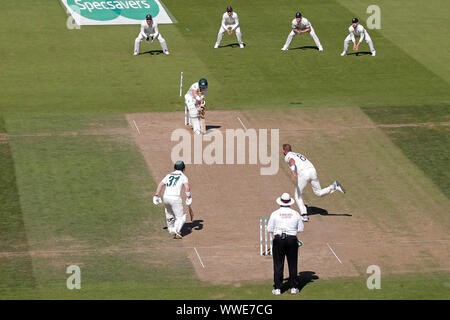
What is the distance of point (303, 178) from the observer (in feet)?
86.6

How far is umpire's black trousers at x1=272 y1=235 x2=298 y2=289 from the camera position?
21.5 metres

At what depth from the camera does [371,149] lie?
3186 centimetres

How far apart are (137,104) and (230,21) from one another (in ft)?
26.9

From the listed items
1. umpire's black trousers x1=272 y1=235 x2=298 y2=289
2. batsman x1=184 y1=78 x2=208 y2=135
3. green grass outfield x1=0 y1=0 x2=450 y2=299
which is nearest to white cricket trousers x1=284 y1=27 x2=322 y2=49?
green grass outfield x1=0 y1=0 x2=450 y2=299

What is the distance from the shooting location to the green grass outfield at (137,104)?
75.0 ft

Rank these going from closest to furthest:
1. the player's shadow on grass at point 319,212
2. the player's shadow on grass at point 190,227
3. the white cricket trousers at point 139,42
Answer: the player's shadow on grass at point 190,227 → the player's shadow on grass at point 319,212 → the white cricket trousers at point 139,42

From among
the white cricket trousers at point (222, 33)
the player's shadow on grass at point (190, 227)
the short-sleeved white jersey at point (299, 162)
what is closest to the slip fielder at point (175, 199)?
the player's shadow on grass at point (190, 227)

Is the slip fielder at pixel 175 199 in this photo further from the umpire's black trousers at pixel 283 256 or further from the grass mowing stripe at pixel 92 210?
the umpire's black trousers at pixel 283 256

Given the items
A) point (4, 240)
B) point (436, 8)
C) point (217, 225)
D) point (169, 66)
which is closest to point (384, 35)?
point (436, 8)

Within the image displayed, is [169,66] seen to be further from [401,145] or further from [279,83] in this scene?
[401,145]

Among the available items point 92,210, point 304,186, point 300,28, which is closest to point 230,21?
point 300,28

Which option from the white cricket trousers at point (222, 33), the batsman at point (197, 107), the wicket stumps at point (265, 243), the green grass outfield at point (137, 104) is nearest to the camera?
the green grass outfield at point (137, 104)

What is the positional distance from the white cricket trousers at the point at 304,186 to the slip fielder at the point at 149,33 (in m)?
16.8

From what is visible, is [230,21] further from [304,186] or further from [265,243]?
[265,243]
